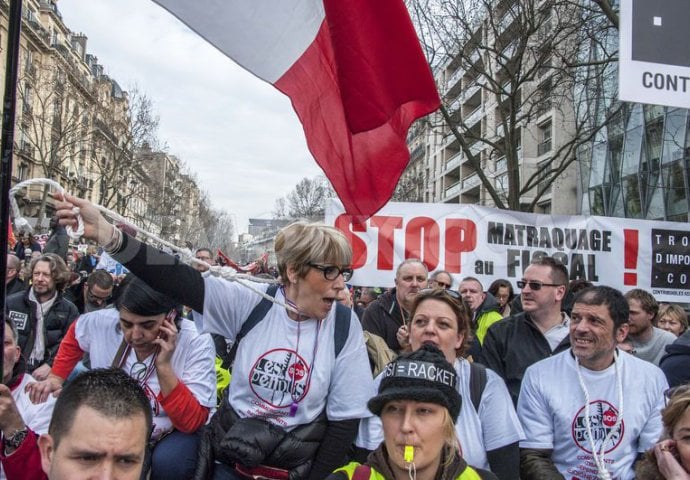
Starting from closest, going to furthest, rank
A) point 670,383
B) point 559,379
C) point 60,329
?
point 559,379 < point 670,383 < point 60,329

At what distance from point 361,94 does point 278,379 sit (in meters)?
1.34

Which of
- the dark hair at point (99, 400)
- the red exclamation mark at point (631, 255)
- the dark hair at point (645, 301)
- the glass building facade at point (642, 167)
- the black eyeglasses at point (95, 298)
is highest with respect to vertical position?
the glass building facade at point (642, 167)

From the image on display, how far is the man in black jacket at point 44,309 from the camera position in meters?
5.71

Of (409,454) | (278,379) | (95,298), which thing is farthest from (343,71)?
(95,298)

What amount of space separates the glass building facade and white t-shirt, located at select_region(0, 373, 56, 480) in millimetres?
18022

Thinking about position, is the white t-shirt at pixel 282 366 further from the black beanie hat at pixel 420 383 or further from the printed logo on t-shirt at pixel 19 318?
the printed logo on t-shirt at pixel 19 318

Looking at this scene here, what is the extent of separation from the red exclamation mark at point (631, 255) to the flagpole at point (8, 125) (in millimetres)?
7127

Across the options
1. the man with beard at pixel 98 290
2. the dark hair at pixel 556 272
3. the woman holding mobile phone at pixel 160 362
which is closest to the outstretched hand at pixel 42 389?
the woman holding mobile phone at pixel 160 362

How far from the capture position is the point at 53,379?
3092 mm

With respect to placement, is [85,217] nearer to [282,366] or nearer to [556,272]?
[282,366]

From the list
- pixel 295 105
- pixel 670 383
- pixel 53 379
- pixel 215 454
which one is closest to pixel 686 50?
pixel 670 383

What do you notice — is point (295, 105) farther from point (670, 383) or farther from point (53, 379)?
point (670, 383)

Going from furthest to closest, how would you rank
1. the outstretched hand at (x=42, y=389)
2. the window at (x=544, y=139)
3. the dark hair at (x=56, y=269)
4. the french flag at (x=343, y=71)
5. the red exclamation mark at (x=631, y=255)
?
1. the window at (x=544, y=139)
2. the red exclamation mark at (x=631, y=255)
3. the dark hair at (x=56, y=269)
4. the outstretched hand at (x=42, y=389)
5. the french flag at (x=343, y=71)

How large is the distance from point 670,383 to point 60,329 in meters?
5.56
